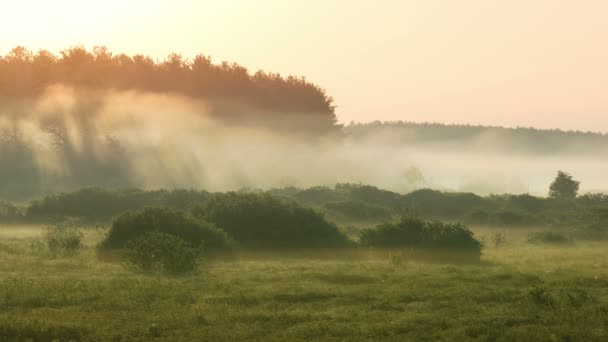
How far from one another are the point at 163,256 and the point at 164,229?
4.82 meters

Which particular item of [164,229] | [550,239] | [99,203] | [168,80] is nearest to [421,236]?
[550,239]

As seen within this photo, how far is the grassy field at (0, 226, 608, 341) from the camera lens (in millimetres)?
13523

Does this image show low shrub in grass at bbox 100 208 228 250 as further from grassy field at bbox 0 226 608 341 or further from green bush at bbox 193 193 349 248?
green bush at bbox 193 193 349 248

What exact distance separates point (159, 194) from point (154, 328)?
29591 millimetres

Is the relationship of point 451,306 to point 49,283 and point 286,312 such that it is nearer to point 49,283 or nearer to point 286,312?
point 286,312

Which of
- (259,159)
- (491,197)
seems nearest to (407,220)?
(491,197)

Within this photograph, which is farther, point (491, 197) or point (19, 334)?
point (491, 197)

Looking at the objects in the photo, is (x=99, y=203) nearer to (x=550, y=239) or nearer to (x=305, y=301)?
(x=550, y=239)

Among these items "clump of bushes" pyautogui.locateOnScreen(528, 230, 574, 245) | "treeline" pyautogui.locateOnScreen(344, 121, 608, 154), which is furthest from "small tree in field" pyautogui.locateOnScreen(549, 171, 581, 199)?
"treeline" pyautogui.locateOnScreen(344, 121, 608, 154)

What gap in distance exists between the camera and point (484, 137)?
17700cm

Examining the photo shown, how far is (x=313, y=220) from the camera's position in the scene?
29.5 meters

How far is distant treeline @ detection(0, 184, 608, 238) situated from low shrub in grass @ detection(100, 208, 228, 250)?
18.6 feet

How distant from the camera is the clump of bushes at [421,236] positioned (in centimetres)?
2706

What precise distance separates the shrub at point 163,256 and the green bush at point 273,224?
23.4 feet
